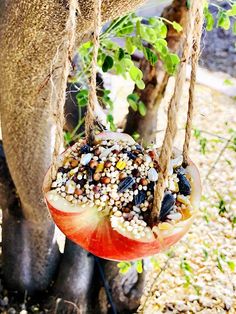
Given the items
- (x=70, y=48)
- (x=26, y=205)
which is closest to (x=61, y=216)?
(x=70, y=48)

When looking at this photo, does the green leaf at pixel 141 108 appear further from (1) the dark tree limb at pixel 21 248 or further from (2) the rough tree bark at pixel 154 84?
(1) the dark tree limb at pixel 21 248

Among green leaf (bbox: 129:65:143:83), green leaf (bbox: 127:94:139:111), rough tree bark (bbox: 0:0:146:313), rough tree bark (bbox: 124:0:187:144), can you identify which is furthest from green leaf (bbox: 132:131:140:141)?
green leaf (bbox: 129:65:143:83)

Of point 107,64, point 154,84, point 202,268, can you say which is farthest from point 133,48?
point 202,268

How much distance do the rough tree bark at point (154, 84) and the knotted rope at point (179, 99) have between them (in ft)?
2.36

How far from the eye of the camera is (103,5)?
2.77ft

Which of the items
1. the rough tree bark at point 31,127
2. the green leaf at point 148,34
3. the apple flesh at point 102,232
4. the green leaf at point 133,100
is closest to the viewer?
the apple flesh at point 102,232

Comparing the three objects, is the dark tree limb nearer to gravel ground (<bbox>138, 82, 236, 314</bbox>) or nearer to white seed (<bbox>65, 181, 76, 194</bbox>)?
gravel ground (<bbox>138, 82, 236, 314</bbox>)

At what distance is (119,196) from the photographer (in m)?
0.73

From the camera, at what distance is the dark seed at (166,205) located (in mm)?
712

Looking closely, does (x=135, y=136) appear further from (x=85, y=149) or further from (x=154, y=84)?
(x=85, y=149)

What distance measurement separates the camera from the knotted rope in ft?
1.79

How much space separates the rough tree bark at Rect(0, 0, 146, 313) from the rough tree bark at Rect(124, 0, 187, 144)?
1.20 ft

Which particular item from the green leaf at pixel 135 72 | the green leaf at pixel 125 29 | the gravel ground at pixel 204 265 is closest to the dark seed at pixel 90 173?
the green leaf at pixel 135 72

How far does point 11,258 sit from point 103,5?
3.46 ft
